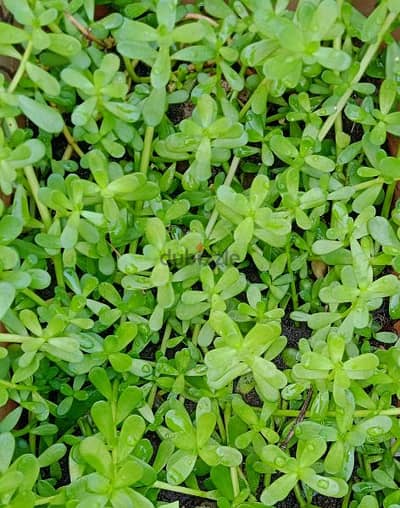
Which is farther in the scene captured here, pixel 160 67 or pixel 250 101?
pixel 250 101

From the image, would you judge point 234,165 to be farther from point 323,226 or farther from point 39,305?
point 39,305

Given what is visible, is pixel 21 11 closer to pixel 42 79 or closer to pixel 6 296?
pixel 42 79

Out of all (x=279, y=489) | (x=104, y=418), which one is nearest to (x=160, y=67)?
(x=104, y=418)

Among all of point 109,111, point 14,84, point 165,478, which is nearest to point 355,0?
point 109,111

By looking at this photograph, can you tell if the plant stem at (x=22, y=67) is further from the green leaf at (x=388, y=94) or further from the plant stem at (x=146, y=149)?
the green leaf at (x=388, y=94)

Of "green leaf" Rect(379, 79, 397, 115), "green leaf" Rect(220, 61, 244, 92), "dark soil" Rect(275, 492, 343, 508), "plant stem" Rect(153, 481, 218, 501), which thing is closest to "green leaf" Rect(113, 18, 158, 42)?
"green leaf" Rect(220, 61, 244, 92)

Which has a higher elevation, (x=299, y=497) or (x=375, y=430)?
(x=375, y=430)

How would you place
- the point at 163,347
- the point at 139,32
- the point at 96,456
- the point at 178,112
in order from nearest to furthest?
the point at 96,456 → the point at 139,32 → the point at 163,347 → the point at 178,112

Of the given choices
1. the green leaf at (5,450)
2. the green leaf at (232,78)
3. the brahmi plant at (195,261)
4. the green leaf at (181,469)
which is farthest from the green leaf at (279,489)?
the green leaf at (232,78)
